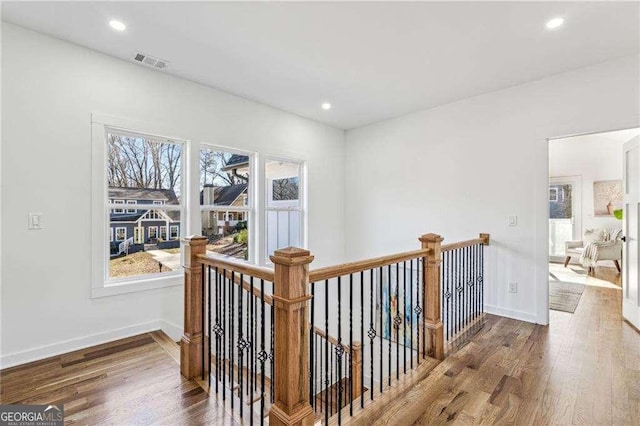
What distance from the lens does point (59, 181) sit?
8.63 ft

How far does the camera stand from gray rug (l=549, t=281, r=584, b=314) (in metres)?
3.85

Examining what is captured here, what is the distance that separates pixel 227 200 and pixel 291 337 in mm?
2707

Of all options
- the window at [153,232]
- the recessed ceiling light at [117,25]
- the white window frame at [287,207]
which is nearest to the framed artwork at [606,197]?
the white window frame at [287,207]

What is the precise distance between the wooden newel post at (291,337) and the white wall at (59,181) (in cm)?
219

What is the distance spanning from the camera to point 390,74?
324 centimetres

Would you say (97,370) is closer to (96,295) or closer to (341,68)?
(96,295)

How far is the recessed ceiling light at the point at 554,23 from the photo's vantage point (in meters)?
2.35

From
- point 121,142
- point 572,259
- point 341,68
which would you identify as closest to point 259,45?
point 341,68

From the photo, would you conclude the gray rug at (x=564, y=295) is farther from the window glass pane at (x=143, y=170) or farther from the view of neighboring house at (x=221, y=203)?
the window glass pane at (x=143, y=170)

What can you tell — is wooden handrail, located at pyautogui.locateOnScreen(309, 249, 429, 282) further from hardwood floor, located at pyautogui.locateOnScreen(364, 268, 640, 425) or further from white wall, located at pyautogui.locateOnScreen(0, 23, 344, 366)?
white wall, located at pyautogui.locateOnScreen(0, 23, 344, 366)

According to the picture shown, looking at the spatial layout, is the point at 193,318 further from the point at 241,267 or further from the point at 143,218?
the point at 143,218

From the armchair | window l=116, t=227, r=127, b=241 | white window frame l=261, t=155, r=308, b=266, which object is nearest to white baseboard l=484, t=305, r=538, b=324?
white window frame l=261, t=155, r=308, b=266

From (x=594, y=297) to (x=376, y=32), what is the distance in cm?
460

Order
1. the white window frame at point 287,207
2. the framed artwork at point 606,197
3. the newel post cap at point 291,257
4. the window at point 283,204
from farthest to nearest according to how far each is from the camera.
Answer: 1. the framed artwork at point 606,197
2. the window at point 283,204
3. the white window frame at point 287,207
4. the newel post cap at point 291,257
